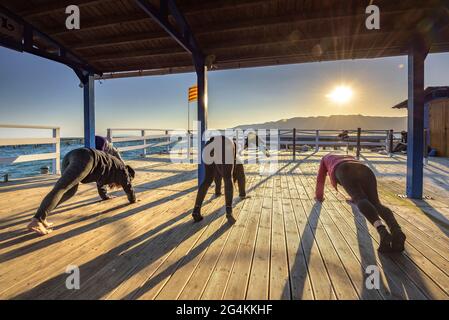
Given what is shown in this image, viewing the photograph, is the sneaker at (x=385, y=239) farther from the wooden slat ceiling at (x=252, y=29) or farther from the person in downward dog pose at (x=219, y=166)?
the wooden slat ceiling at (x=252, y=29)

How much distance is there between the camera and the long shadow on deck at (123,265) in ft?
5.05

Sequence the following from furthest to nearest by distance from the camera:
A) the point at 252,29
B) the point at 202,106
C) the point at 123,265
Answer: the point at 202,106, the point at 252,29, the point at 123,265

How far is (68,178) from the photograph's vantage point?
2.53 metres

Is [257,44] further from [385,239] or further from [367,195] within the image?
[385,239]

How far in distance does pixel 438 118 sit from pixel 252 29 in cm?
1224

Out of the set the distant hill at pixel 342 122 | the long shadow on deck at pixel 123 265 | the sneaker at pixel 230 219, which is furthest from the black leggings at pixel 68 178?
the distant hill at pixel 342 122

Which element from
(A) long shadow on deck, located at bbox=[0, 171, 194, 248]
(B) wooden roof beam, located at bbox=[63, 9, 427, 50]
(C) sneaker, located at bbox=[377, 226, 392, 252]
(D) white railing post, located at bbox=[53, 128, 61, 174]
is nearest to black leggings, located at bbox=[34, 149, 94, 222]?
(A) long shadow on deck, located at bbox=[0, 171, 194, 248]

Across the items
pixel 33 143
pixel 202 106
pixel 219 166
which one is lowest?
pixel 219 166

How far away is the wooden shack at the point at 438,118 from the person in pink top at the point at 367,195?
11.9m

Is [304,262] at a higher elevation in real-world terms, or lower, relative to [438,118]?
lower

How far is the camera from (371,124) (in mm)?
107250

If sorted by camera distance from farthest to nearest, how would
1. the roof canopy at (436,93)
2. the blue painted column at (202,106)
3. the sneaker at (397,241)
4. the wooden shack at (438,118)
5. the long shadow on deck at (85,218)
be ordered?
the roof canopy at (436,93) → the wooden shack at (438,118) → the blue painted column at (202,106) → the long shadow on deck at (85,218) → the sneaker at (397,241)

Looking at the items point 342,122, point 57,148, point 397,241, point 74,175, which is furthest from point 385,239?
point 342,122
